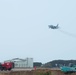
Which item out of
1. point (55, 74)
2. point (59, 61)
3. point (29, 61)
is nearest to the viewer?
point (55, 74)

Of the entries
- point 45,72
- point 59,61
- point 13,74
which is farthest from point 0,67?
point 59,61

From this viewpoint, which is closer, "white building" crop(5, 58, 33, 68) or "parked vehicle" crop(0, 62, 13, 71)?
"parked vehicle" crop(0, 62, 13, 71)

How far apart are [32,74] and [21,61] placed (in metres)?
36.4

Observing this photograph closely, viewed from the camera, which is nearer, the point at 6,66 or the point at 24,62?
the point at 6,66

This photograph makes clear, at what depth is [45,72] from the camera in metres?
55.7

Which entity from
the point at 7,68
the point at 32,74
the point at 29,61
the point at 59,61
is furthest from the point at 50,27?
the point at 59,61

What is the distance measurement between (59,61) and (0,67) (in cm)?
3274

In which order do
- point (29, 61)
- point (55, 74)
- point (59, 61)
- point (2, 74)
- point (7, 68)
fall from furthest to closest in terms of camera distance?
point (59, 61) → point (29, 61) → point (7, 68) → point (2, 74) → point (55, 74)

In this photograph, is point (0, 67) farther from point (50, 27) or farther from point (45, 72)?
point (45, 72)

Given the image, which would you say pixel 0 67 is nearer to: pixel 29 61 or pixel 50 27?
pixel 50 27

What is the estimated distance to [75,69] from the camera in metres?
57.4

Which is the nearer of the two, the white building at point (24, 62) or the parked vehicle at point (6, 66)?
the parked vehicle at point (6, 66)

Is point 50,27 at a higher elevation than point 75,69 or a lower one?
higher

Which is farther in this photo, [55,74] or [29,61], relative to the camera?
[29,61]
